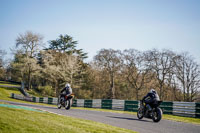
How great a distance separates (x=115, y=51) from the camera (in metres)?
50.3

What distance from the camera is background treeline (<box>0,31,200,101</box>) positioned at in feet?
143

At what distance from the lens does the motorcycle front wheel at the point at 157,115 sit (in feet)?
37.7

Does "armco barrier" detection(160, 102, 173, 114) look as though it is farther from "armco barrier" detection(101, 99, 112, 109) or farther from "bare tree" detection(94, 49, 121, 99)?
"bare tree" detection(94, 49, 121, 99)

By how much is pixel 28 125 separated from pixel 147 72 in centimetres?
4240

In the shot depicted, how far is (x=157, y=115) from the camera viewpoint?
1166 cm

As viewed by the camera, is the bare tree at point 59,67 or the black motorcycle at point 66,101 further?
the bare tree at point 59,67

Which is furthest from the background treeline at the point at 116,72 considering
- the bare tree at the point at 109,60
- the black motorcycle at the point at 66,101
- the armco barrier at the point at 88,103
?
the black motorcycle at the point at 66,101

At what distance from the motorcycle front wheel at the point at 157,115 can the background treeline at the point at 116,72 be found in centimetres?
3185

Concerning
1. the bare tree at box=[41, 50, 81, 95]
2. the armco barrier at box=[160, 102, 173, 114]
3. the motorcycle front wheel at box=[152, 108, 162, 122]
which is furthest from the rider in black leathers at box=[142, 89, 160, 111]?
the bare tree at box=[41, 50, 81, 95]

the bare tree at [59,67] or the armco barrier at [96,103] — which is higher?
the bare tree at [59,67]

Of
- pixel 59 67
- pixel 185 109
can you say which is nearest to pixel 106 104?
pixel 185 109

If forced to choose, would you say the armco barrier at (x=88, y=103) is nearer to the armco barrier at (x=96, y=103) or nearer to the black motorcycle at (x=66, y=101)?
the armco barrier at (x=96, y=103)

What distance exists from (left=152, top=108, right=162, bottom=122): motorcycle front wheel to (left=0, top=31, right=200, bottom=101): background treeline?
104 ft

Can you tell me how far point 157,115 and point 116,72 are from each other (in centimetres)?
3949
